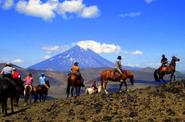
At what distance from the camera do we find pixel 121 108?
31266 mm

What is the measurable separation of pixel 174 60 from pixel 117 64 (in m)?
9.13

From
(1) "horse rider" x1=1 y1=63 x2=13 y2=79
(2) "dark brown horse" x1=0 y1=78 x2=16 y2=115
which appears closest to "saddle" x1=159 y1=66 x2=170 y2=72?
(1) "horse rider" x1=1 y1=63 x2=13 y2=79

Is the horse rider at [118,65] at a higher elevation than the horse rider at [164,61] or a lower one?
lower

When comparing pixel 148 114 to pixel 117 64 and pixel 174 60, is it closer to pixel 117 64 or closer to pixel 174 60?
pixel 117 64

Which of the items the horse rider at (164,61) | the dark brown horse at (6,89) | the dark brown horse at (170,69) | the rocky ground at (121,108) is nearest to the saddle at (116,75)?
the horse rider at (164,61)

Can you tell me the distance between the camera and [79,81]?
44500mm

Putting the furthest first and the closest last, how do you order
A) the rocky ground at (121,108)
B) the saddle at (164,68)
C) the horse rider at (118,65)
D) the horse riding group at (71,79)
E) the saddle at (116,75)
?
the saddle at (164,68) < the saddle at (116,75) < the horse rider at (118,65) < the horse riding group at (71,79) < the rocky ground at (121,108)

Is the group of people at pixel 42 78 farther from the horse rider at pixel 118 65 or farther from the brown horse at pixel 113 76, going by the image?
the brown horse at pixel 113 76

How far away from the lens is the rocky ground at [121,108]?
2855cm

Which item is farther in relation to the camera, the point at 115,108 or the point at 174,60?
the point at 174,60

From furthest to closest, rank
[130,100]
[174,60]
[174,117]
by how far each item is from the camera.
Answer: [174,60] → [130,100] → [174,117]

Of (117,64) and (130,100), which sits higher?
(117,64)

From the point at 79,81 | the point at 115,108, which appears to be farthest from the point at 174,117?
the point at 79,81

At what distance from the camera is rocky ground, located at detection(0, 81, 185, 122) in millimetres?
28547
